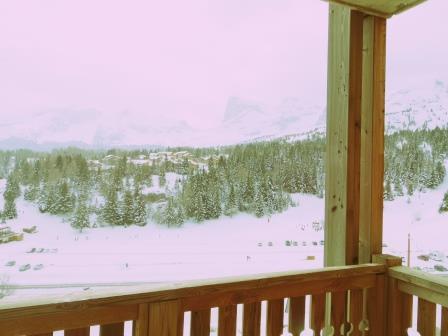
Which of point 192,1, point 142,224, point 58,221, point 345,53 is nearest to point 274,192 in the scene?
point 142,224

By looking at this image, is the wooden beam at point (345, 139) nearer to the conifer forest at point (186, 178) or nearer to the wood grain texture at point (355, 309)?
the wood grain texture at point (355, 309)

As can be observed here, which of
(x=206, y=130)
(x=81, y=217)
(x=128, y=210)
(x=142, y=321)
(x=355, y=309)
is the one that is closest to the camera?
(x=142, y=321)

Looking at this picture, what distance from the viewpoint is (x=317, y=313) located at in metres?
1.38

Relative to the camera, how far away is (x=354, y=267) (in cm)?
148

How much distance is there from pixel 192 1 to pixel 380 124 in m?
1.83

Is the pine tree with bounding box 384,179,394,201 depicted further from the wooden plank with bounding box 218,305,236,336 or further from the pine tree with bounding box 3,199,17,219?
the pine tree with bounding box 3,199,17,219

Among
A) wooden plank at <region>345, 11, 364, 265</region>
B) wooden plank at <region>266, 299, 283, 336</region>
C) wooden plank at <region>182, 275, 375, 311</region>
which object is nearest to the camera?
wooden plank at <region>182, 275, 375, 311</region>

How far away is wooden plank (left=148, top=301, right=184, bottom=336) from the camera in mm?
1078

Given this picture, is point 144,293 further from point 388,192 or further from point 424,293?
point 388,192

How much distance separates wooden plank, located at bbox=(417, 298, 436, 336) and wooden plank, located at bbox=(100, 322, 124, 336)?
1.20 meters

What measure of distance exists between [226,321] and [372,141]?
998mm

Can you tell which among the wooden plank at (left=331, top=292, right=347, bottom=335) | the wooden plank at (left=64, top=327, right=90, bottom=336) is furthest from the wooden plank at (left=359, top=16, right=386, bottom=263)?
the wooden plank at (left=64, top=327, right=90, bottom=336)

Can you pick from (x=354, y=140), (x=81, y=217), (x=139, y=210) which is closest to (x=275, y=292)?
(x=354, y=140)

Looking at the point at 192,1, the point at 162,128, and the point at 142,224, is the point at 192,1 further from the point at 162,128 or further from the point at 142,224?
the point at 142,224
